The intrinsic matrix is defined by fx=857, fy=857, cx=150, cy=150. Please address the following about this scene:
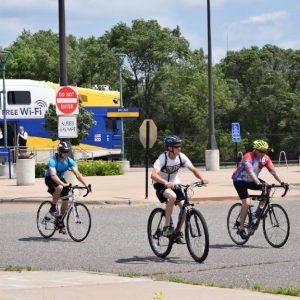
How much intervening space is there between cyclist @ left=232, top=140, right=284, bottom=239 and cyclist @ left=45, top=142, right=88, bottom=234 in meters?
2.81

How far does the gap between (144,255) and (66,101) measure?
959 centimetres

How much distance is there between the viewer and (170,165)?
12086mm

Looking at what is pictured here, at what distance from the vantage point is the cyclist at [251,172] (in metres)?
13.2

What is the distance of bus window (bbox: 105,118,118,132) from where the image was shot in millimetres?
48875

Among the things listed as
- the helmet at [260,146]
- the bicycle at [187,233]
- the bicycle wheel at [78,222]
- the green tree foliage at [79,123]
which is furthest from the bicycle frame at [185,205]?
the green tree foliage at [79,123]

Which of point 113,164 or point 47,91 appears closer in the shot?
point 113,164

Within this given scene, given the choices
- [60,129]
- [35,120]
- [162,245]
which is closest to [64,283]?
[162,245]

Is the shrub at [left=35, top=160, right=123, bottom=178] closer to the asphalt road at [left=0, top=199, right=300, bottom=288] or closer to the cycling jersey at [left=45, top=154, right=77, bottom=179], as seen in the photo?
the asphalt road at [left=0, top=199, right=300, bottom=288]

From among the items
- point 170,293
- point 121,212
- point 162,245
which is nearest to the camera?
point 170,293

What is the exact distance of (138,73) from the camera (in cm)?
7375

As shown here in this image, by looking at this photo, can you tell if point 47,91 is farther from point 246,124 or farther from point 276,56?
point 276,56

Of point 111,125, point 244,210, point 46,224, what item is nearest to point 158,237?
point 244,210

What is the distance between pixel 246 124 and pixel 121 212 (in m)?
57.6

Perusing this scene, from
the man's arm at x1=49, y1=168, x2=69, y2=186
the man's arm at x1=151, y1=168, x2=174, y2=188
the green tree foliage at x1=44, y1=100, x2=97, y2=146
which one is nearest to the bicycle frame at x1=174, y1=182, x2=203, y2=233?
the man's arm at x1=151, y1=168, x2=174, y2=188
